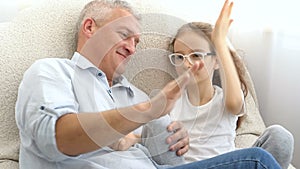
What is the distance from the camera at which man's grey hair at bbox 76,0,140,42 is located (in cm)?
113

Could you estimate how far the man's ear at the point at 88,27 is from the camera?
1.13 m

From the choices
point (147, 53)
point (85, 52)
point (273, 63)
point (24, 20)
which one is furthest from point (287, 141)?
point (24, 20)

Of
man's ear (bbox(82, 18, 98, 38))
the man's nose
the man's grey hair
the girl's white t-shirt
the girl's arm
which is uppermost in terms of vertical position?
the man's grey hair

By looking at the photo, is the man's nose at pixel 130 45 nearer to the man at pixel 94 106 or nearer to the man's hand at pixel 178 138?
the man at pixel 94 106

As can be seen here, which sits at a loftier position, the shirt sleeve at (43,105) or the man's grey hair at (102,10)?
the man's grey hair at (102,10)

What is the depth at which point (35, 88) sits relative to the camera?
0.93m

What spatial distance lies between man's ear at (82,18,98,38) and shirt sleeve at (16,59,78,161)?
17cm

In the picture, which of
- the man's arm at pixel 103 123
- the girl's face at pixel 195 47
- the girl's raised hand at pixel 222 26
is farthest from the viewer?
the girl's raised hand at pixel 222 26

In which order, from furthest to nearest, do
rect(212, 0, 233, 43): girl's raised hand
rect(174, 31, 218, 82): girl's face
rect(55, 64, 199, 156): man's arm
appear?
1. rect(212, 0, 233, 43): girl's raised hand
2. rect(174, 31, 218, 82): girl's face
3. rect(55, 64, 199, 156): man's arm

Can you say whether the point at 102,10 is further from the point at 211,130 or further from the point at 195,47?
the point at 211,130

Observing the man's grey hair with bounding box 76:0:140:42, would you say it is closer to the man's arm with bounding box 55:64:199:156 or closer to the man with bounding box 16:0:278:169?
the man with bounding box 16:0:278:169

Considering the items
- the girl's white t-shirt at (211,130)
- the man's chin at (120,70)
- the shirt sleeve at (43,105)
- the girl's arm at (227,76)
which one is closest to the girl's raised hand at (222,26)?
the girl's arm at (227,76)

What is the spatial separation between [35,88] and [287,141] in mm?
605

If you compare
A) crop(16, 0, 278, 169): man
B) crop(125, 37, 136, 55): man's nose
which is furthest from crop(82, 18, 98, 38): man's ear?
crop(125, 37, 136, 55): man's nose
